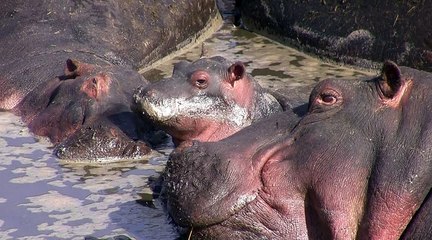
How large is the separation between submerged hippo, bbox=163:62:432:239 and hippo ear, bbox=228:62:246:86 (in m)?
1.50

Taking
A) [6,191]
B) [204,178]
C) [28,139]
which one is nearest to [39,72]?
[28,139]

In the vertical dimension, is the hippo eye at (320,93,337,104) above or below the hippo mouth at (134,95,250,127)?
above

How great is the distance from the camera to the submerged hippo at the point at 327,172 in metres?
3.89

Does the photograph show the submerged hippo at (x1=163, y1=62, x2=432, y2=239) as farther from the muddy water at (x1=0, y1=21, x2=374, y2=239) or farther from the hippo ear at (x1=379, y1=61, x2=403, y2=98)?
the muddy water at (x1=0, y1=21, x2=374, y2=239)

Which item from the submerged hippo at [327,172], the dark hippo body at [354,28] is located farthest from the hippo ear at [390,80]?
the dark hippo body at [354,28]

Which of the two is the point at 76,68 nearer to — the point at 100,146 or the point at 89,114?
the point at 89,114

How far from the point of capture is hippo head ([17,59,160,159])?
612 cm

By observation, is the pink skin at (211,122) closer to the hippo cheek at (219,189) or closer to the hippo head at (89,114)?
the hippo head at (89,114)

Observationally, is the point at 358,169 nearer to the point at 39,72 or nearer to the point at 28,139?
the point at 28,139

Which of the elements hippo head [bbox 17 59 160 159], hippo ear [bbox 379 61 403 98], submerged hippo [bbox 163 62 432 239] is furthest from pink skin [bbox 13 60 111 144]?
hippo ear [bbox 379 61 403 98]

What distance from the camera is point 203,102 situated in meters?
5.80

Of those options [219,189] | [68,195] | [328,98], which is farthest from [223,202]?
[68,195]

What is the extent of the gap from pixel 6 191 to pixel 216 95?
3.70ft

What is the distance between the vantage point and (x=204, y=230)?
423 cm
